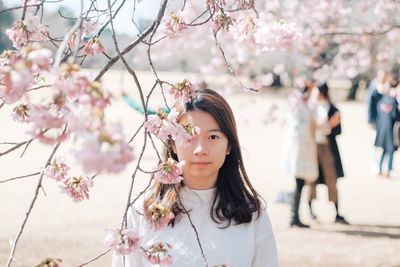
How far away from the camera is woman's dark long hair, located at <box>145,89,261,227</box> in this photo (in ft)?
7.66

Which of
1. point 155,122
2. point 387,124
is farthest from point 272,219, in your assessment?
point 155,122

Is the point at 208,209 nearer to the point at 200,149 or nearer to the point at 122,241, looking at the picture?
the point at 200,149

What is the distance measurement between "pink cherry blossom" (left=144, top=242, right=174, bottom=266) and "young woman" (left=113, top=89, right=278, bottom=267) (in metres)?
0.28

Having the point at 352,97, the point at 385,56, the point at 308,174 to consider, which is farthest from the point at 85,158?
the point at 352,97

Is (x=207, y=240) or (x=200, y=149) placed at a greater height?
(x=200, y=149)

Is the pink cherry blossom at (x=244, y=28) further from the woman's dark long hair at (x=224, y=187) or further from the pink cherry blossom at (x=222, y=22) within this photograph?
the woman's dark long hair at (x=224, y=187)

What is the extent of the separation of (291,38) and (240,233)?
1.27 meters

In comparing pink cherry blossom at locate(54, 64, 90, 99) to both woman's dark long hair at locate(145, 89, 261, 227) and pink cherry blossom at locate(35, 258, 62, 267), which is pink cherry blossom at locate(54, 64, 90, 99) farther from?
woman's dark long hair at locate(145, 89, 261, 227)

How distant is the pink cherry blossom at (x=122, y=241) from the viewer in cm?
184

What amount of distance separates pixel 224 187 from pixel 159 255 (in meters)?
0.56

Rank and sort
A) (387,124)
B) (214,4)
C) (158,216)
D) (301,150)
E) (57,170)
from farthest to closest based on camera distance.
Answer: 1. (387,124)
2. (301,150)
3. (214,4)
4. (57,170)
5. (158,216)

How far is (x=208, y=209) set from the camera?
2369 millimetres

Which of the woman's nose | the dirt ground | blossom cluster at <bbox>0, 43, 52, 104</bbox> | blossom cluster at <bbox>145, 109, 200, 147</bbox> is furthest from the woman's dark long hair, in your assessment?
blossom cluster at <bbox>0, 43, 52, 104</bbox>

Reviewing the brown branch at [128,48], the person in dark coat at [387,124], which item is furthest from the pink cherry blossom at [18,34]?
the person in dark coat at [387,124]
